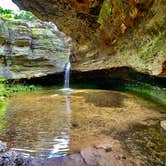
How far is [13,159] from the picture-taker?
15.7ft

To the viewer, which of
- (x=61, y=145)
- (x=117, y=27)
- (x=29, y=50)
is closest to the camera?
(x=61, y=145)

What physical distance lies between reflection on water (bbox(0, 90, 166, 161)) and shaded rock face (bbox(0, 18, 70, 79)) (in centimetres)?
565

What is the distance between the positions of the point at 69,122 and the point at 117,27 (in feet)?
16.1

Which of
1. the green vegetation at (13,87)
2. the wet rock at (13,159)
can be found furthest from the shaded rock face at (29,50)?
the wet rock at (13,159)

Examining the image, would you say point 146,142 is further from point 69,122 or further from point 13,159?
point 13,159

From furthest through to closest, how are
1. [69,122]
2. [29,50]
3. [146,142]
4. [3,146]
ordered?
[29,50] → [69,122] → [146,142] → [3,146]

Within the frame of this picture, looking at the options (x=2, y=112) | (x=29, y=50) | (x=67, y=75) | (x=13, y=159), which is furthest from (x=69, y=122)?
(x=67, y=75)

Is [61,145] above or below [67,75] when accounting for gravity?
below

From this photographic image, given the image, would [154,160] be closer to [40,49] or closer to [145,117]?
[145,117]

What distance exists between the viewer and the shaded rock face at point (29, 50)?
1580 cm

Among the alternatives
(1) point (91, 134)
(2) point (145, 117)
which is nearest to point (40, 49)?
(2) point (145, 117)

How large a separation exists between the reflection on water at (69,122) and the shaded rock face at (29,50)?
565cm

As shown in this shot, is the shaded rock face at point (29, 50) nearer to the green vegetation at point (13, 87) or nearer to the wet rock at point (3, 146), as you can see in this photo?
the green vegetation at point (13, 87)

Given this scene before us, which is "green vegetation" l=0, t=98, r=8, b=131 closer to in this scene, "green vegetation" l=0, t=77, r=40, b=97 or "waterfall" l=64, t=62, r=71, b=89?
"green vegetation" l=0, t=77, r=40, b=97
